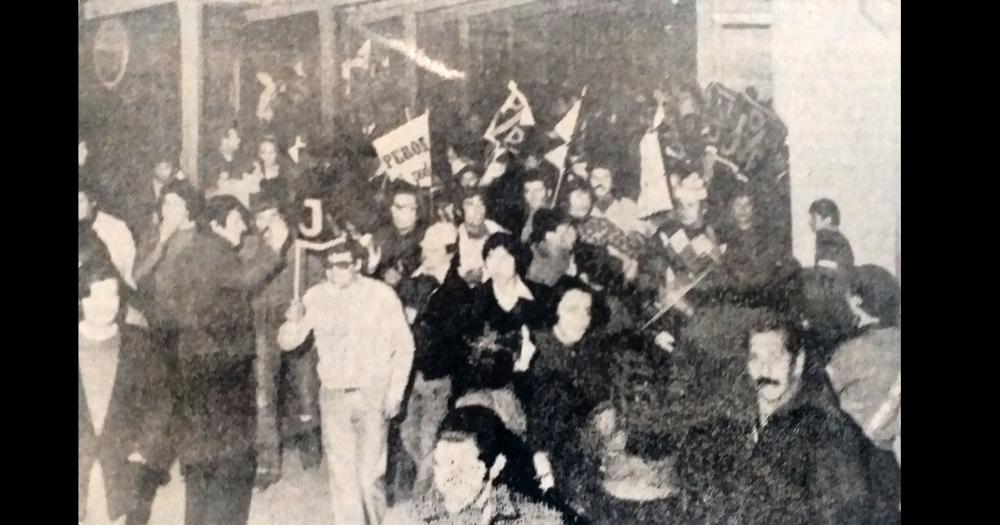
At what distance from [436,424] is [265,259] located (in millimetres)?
528

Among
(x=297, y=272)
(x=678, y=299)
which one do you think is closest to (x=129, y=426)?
(x=297, y=272)

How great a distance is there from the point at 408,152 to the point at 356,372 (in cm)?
50

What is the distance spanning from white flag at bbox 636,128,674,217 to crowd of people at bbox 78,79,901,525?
0.02 metres

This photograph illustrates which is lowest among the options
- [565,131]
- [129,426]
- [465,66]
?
[129,426]

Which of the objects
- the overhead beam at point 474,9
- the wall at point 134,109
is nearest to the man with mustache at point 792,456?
the overhead beam at point 474,9

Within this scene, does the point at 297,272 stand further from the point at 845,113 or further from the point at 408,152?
the point at 845,113

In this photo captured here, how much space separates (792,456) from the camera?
149cm

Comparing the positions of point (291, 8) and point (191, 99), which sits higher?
point (291, 8)

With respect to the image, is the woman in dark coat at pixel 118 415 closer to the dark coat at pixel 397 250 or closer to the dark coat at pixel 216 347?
the dark coat at pixel 216 347

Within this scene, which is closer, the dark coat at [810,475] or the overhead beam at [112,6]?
the dark coat at [810,475]

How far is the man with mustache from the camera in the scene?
1.48 metres

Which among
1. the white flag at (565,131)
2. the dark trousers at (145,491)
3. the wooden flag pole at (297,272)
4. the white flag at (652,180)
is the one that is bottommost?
the dark trousers at (145,491)

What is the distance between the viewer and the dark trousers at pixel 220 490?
1.54 m

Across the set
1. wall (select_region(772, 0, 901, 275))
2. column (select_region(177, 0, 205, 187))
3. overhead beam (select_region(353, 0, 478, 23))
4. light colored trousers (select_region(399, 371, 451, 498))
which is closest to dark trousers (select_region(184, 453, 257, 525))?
light colored trousers (select_region(399, 371, 451, 498))
